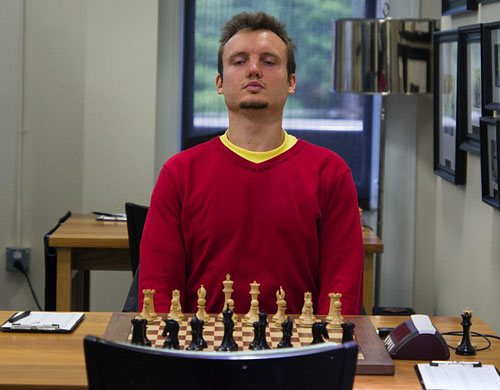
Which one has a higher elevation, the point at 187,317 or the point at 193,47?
the point at 193,47

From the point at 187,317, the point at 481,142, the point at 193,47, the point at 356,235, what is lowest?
the point at 187,317

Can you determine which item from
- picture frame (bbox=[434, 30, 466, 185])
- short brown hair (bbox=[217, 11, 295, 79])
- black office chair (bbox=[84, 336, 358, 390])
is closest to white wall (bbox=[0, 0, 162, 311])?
picture frame (bbox=[434, 30, 466, 185])

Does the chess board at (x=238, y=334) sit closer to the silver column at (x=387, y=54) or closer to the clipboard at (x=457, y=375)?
the clipboard at (x=457, y=375)

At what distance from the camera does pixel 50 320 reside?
215 cm

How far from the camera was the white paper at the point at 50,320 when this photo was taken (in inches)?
82.5

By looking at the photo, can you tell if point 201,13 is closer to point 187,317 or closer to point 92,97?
point 92,97

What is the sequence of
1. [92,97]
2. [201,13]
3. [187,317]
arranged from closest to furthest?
[187,317], [92,97], [201,13]

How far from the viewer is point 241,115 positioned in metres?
2.35

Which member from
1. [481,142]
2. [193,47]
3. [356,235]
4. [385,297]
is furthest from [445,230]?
[193,47]

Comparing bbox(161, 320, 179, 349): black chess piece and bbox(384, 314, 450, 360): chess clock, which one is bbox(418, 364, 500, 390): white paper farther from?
bbox(161, 320, 179, 349): black chess piece

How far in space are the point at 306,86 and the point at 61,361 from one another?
3.60 meters

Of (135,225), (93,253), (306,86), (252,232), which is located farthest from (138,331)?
(306,86)

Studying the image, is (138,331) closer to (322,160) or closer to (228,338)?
(228,338)

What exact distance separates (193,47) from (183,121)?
18.1 inches
